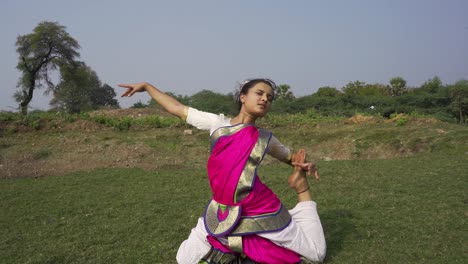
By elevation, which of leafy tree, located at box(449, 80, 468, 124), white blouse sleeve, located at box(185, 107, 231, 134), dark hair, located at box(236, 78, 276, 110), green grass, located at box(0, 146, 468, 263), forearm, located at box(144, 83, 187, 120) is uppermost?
leafy tree, located at box(449, 80, 468, 124)

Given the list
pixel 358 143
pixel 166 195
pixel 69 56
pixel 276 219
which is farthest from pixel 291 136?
pixel 69 56

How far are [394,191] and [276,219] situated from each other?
3.61 m

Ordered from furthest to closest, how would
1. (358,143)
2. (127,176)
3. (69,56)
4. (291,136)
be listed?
(69,56) < (291,136) < (358,143) < (127,176)

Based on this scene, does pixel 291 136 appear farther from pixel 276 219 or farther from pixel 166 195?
pixel 276 219

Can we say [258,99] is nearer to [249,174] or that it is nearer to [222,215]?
[249,174]

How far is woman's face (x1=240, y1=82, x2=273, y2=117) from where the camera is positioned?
347cm

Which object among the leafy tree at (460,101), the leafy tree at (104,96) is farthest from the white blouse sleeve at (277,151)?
the leafy tree at (104,96)

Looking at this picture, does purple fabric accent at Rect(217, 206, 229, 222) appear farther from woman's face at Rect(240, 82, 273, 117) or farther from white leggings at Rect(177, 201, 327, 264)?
woman's face at Rect(240, 82, 273, 117)

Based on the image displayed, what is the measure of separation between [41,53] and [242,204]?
69.0 feet

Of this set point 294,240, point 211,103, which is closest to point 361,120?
point 211,103

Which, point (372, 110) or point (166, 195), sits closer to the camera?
point (166, 195)

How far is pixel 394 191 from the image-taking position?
6.33 metres

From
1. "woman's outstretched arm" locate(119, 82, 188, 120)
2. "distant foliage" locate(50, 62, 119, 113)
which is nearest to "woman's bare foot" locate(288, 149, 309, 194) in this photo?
"woman's outstretched arm" locate(119, 82, 188, 120)

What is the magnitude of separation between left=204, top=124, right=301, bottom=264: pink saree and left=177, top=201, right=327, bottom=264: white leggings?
57 millimetres
